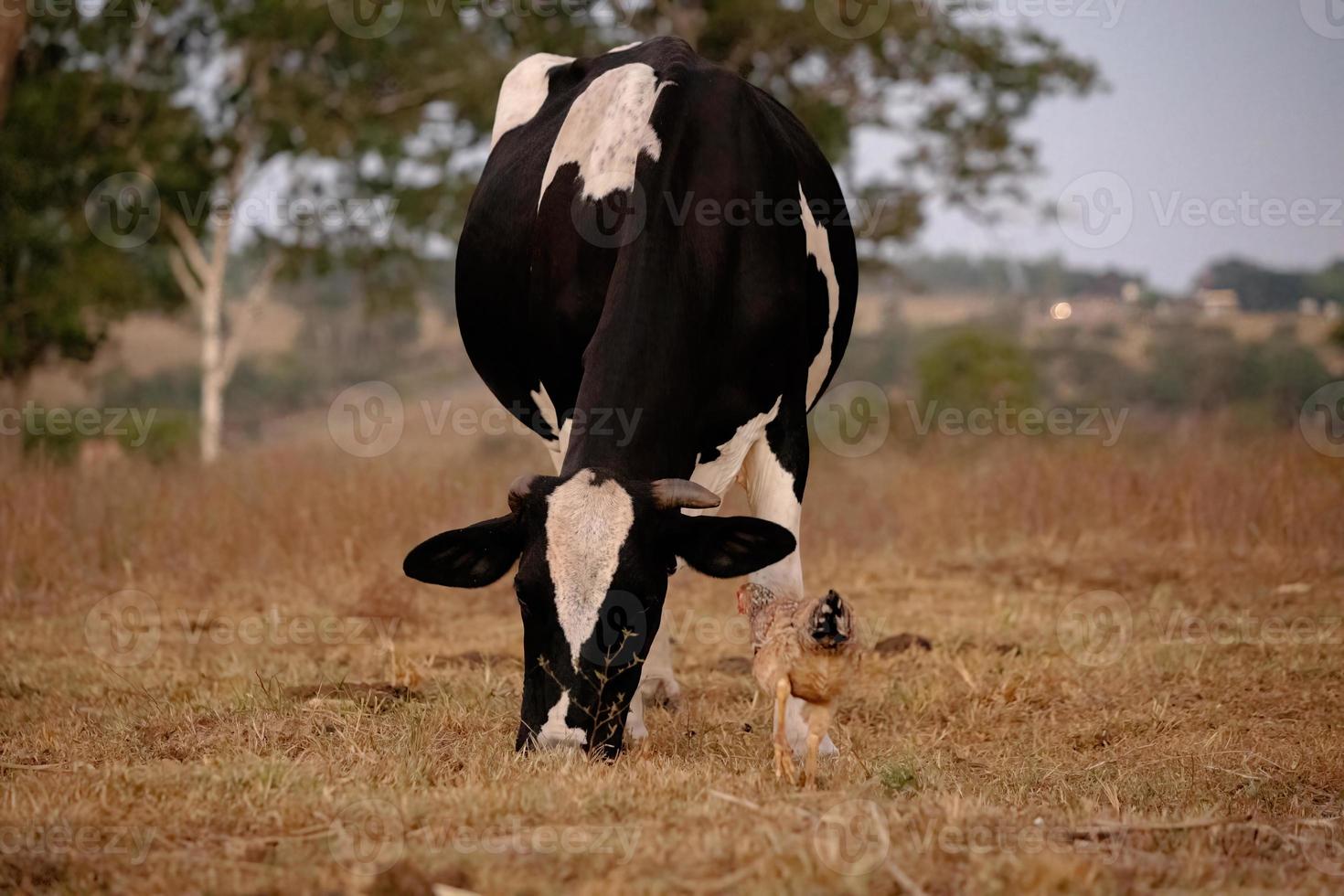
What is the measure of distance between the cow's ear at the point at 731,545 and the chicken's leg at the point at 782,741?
45cm

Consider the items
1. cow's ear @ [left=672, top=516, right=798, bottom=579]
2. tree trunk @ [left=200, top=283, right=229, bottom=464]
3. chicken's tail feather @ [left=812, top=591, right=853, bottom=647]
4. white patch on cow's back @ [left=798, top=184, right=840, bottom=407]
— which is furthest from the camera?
tree trunk @ [left=200, top=283, right=229, bottom=464]

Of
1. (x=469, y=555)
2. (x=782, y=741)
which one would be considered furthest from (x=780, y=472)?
(x=782, y=741)

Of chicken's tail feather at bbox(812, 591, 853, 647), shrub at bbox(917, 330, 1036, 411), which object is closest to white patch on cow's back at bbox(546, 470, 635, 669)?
chicken's tail feather at bbox(812, 591, 853, 647)

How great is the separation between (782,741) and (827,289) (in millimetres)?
2438

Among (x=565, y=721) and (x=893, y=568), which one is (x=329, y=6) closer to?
(x=893, y=568)

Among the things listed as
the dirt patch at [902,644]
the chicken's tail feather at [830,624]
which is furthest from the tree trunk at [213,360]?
the chicken's tail feather at [830,624]

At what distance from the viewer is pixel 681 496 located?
14.4ft

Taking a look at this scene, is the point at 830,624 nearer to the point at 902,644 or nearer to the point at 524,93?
the point at 902,644

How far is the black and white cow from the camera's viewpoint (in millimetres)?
4344

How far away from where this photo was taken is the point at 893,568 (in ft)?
32.3

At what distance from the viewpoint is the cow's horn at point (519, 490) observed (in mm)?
4441

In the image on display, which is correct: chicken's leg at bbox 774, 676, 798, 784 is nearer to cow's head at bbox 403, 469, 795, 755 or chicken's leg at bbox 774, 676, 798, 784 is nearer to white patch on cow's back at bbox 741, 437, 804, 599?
cow's head at bbox 403, 469, 795, 755

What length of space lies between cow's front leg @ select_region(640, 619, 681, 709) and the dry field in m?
0.20

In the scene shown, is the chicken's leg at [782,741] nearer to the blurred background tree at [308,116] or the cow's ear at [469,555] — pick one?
the cow's ear at [469,555]
